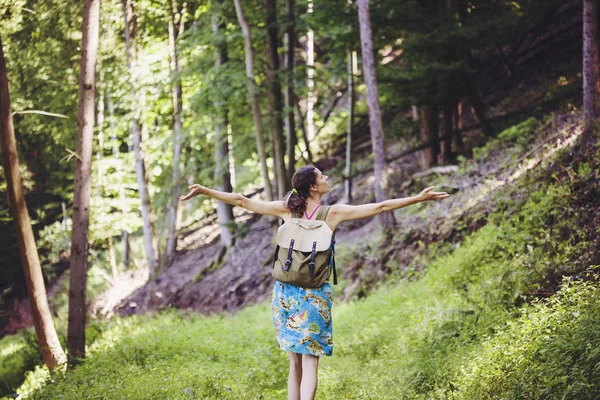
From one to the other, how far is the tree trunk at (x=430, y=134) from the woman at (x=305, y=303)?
1157 centimetres

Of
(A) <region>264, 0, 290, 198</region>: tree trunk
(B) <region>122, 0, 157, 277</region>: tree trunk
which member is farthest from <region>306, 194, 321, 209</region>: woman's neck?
(B) <region>122, 0, 157, 277</region>: tree trunk

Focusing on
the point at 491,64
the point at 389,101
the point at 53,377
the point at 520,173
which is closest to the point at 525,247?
the point at 520,173

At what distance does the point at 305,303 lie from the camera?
5.38 metres

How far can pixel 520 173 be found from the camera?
11594 millimetres

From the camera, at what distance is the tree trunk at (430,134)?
16828mm

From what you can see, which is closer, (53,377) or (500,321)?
(500,321)

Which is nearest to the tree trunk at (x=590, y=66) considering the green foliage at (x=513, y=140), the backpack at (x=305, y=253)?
the green foliage at (x=513, y=140)

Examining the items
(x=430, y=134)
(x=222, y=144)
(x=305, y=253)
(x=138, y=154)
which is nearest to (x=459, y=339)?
(x=305, y=253)

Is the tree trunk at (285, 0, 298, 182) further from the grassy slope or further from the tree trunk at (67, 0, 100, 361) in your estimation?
the tree trunk at (67, 0, 100, 361)

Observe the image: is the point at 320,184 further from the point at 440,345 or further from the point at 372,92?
the point at 372,92

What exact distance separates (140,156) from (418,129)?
35.4 feet

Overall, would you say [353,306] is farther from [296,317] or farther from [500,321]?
[296,317]

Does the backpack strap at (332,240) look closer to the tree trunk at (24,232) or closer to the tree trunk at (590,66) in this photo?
the tree trunk at (590,66)

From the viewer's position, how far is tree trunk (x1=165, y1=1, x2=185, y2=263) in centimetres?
2039
